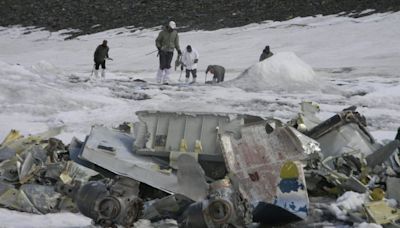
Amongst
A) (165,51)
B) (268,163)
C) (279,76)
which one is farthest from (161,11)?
(268,163)

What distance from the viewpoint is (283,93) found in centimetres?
1365

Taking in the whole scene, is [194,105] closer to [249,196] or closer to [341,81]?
[341,81]

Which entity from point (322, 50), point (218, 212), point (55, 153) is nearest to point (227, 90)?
point (55, 153)

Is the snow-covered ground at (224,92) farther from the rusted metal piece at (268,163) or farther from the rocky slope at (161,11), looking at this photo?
the rocky slope at (161,11)

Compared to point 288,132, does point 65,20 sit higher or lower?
higher

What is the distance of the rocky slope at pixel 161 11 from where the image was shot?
36.0 metres

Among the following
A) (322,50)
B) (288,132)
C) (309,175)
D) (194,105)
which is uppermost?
(322,50)

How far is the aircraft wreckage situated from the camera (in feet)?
15.1

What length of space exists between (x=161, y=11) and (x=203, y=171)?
1416 inches

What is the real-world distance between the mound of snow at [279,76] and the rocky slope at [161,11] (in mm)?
20340

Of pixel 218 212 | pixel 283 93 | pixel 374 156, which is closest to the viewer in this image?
pixel 218 212

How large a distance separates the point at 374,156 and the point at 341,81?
10.1 m

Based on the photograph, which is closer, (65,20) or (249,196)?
(249,196)

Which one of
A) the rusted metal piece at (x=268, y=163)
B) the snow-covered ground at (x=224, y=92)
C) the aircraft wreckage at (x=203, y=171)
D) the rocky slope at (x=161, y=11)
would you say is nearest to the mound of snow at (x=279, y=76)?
the snow-covered ground at (x=224, y=92)
